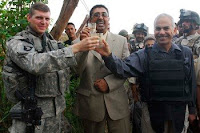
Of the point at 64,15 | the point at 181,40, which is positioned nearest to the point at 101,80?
the point at 64,15

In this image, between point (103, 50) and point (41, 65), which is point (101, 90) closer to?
point (103, 50)

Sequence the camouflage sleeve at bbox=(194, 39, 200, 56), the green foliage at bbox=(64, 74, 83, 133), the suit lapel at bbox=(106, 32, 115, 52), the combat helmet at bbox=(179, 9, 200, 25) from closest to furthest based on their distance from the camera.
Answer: the suit lapel at bbox=(106, 32, 115, 52) < the green foliage at bbox=(64, 74, 83, 133) < the camouflage sleeve at bbox=(194, 39, 200, 56) < the combat helmet at bbox=(179, 9, 200, 25)

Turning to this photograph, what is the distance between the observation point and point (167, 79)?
2502 mm

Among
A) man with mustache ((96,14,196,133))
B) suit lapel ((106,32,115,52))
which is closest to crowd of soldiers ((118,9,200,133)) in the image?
man with mustache ((96,14,196,133))

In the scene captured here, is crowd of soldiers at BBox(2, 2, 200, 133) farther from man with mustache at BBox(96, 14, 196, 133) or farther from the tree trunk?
the tree trunk

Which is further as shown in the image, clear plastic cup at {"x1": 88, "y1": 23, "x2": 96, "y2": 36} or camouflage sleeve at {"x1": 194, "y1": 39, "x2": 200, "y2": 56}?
camouflage sleeve at {"x1": 194, "y1": 39, "x2": 200, "y2": 56}

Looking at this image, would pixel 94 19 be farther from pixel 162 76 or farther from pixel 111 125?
pixel 111 125

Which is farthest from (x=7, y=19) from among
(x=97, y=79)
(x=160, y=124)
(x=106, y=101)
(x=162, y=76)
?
(x=160, y=124)

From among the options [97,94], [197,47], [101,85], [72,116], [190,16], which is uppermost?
[190,16]

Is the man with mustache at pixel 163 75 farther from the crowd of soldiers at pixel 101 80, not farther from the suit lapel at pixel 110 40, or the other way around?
the suit lapel at pixel 110 40

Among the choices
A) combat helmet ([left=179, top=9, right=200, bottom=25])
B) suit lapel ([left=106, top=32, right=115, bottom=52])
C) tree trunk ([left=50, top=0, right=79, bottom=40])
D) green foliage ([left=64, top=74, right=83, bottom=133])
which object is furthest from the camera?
combat helmet ([left=179, top=9, right=200, bottom=25])

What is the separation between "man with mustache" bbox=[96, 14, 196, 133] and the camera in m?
2.50

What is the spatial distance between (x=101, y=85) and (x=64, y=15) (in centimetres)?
172

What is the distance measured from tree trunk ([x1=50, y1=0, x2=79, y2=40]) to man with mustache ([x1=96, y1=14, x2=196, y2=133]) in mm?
1494
